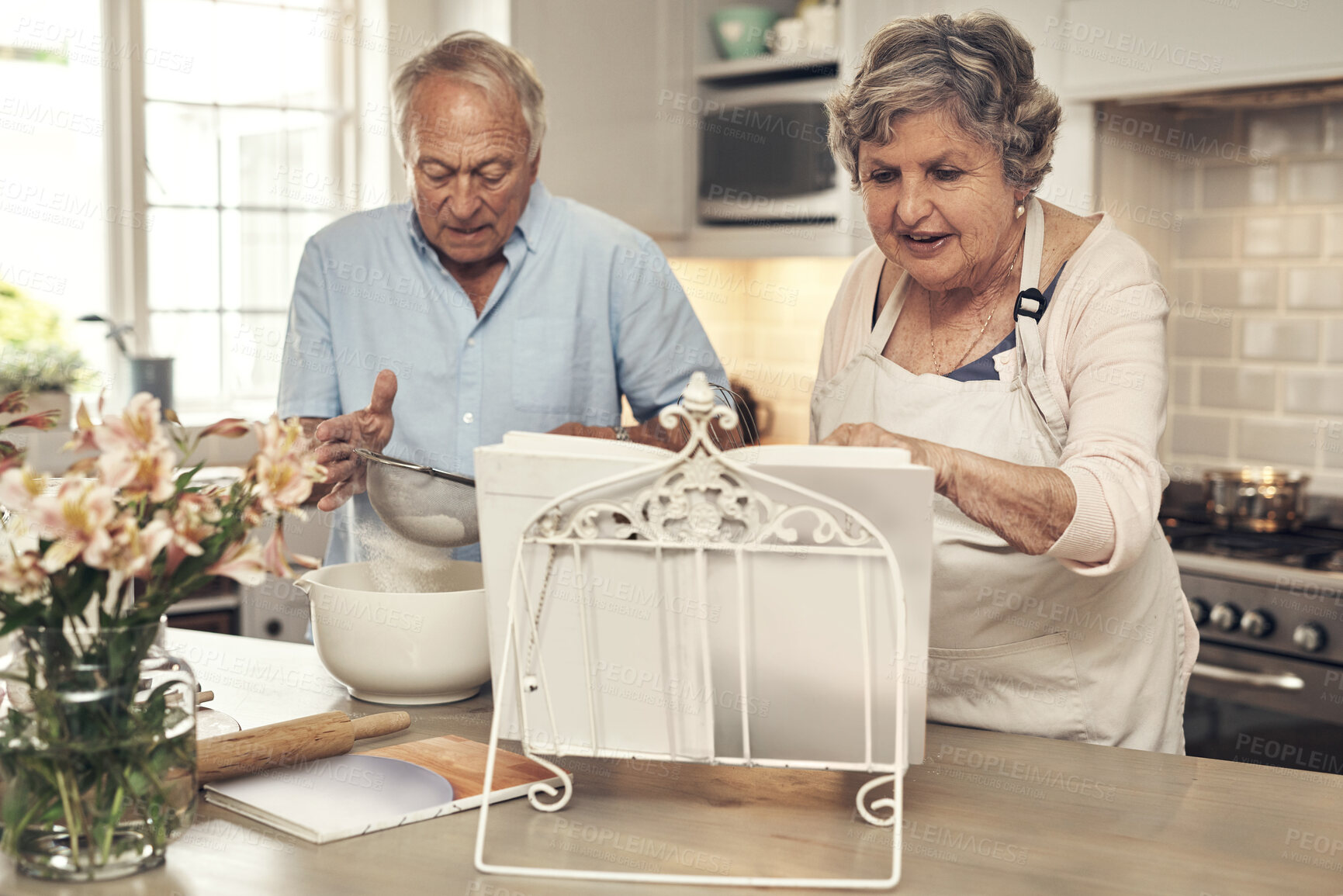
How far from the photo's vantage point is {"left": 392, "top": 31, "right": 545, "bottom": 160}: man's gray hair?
1724 millimetres

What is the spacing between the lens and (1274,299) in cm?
262

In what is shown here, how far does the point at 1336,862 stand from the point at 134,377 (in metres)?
2.74

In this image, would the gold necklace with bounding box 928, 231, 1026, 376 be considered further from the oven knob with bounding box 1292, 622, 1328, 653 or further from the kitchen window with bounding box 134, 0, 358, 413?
the kitchen window with bounding box 134, 0, 358, 413

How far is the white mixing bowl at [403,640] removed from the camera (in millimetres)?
1258

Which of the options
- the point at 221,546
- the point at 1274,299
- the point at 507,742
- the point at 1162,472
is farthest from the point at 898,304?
the point at 1274,299

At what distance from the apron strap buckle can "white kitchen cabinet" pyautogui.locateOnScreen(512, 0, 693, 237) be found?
6.02 ft

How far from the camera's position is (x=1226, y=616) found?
2254 millimetres

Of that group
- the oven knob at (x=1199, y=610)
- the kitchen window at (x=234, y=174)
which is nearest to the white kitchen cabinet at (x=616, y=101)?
the kitchen window at (x=234, y=174)

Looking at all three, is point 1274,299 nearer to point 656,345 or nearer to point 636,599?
point 656,345

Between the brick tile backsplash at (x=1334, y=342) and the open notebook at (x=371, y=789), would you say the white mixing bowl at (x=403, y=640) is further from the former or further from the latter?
the brick tile backsplash at (x=1334, y=342)

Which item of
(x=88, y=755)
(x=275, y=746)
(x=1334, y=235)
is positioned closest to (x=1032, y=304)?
(x=275, y=746)

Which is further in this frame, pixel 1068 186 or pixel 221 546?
pixel 1068 186

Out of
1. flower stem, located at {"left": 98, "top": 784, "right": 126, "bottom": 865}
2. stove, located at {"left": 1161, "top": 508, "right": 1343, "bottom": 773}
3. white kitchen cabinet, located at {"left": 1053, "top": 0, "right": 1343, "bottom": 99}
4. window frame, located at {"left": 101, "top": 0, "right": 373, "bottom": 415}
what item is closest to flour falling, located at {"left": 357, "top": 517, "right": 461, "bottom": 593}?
flower stem, located at {"left": 98, "top": 784, "right": 126, "bottom": 865}

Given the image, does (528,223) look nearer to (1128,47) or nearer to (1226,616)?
(1128,47)
